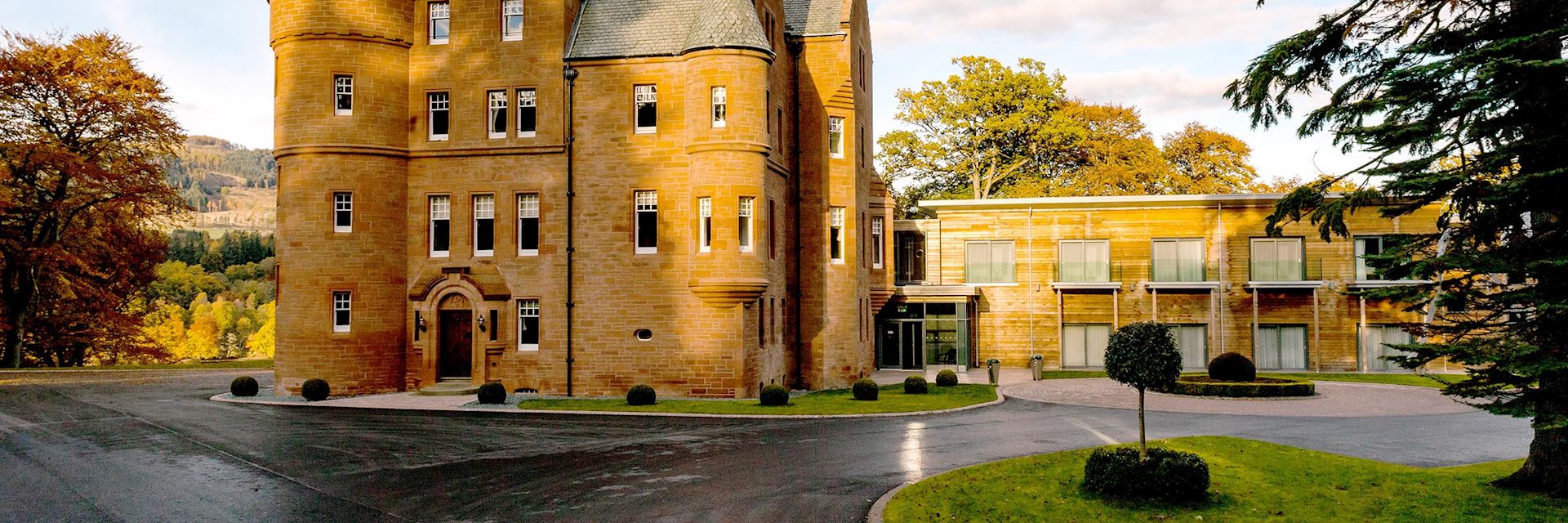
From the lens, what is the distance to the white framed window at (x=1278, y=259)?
4303 centimetres

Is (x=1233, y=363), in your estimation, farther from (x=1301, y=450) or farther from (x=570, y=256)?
(x=570, y=256)

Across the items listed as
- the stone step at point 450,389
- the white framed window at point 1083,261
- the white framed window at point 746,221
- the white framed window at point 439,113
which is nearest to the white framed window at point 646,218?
the white framed window at point 746,221

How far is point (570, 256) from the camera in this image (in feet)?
102

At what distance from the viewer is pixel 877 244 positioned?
39.9 m

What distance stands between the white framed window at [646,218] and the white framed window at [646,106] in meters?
2.09

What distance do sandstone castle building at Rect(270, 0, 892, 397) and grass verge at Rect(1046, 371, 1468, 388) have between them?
638 inches

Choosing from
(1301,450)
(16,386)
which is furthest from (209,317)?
(1301,450)

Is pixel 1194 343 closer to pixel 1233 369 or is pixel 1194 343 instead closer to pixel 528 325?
pixel 1233 369

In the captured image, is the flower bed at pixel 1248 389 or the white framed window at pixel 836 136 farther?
the white framed window at pixel 836 136

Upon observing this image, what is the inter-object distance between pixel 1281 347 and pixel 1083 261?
9351 millimetres

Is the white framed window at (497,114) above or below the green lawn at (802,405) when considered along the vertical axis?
above

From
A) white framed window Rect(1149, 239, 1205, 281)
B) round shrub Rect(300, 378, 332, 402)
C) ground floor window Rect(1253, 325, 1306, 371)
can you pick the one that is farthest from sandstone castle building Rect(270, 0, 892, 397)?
ground floor window Rect(1253, 325, 1306, 371)

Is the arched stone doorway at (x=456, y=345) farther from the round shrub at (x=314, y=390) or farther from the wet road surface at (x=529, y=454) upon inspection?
the wet road surface at (x=529, y=454)

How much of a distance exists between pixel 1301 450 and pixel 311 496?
1793 centimetres
